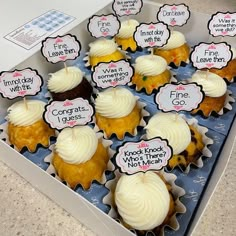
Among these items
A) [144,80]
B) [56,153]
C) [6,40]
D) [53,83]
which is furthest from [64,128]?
[6,40]

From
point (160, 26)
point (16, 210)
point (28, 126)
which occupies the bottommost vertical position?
point (16, 210)

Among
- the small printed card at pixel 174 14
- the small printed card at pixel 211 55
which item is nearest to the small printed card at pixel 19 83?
the small printed card at pixel 211 55

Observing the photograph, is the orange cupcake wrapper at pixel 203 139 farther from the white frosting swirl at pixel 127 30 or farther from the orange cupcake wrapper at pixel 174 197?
the white frosting swirl at pixel 127 30

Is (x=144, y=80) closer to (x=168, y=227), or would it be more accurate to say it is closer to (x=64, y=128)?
(x=64, y=128)

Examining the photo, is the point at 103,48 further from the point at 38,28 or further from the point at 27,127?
the point at 27,127

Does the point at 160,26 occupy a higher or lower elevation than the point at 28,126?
higher

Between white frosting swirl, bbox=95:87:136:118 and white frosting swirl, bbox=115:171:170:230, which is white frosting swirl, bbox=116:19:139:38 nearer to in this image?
white frosting swirl, bbox=95:87:136:118
